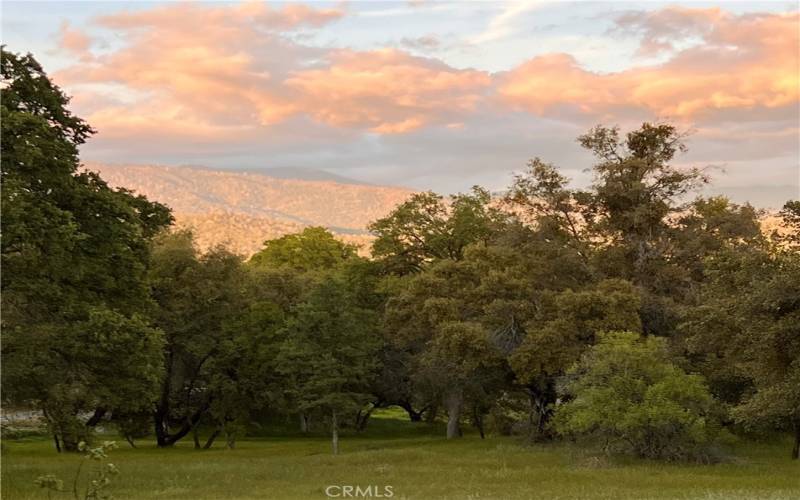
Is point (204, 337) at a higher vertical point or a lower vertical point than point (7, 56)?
lower

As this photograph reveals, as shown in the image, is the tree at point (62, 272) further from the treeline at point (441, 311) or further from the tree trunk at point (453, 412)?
the tree trunk at point (453, 412)

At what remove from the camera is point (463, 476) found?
32.4 metres

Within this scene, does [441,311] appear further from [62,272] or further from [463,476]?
[62,272]

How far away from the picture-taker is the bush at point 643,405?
34.8 m

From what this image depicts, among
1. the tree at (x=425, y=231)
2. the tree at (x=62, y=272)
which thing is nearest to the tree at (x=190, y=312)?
the tree at (x=425, y=231)

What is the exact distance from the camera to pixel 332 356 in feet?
163

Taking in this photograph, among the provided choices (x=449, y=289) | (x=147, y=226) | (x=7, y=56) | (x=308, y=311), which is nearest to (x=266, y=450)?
(x=308, y=311)

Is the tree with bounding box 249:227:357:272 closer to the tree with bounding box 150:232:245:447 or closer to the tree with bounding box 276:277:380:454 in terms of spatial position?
the tree with bounding box 150:232:245:447

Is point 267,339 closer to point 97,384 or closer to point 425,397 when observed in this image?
point 425,397

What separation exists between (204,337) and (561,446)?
2499 cm

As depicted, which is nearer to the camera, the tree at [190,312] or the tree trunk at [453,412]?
the tree at [190,312]

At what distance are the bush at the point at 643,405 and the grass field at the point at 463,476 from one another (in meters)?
1.16

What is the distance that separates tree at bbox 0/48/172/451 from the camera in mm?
25844

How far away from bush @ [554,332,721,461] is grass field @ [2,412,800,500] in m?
1.16
